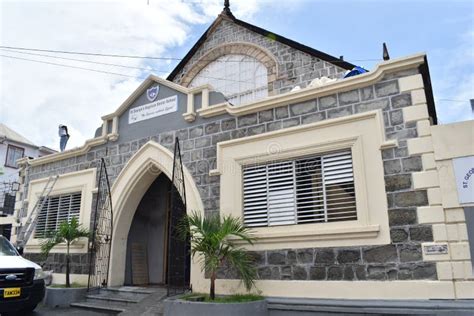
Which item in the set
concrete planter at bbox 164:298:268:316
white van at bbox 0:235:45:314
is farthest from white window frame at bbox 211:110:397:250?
white van at bbox 0:235:45:314

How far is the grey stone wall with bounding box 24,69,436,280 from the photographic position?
241 inches

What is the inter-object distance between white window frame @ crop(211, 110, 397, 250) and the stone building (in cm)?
2

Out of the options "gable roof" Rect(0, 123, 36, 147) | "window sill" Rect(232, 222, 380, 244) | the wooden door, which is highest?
"gable roof" Rect(0, 123, 36, 147)

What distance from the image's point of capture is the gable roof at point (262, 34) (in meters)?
10.8

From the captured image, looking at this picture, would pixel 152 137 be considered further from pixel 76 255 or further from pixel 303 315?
pixel 303 315

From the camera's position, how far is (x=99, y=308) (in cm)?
824

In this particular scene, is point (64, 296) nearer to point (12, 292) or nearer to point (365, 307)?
point (12, 292)

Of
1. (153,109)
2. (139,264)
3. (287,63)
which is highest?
(287,63)

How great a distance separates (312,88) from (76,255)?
7.18 m

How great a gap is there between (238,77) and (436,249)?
27.5 ft

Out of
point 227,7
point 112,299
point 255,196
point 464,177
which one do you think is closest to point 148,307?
point 112,299

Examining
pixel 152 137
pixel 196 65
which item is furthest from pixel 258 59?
pixel 152 137

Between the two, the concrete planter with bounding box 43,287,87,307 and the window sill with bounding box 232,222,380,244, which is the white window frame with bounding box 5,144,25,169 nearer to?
the concrete planter with bounding box 43,287,87,307

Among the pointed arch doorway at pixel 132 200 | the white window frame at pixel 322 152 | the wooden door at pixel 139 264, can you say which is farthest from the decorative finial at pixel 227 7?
the wooden door at pixel 139 264
